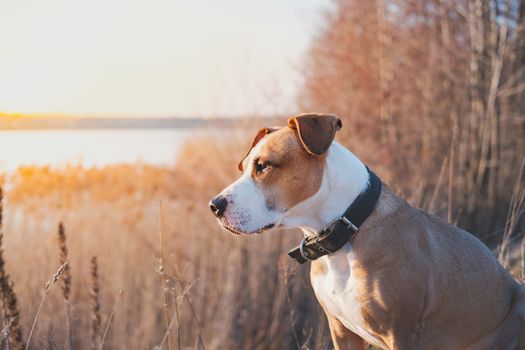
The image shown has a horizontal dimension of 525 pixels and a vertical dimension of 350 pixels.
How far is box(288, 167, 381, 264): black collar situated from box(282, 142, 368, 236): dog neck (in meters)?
0.03

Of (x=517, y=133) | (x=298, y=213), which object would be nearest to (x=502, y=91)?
(x=517, y=133)

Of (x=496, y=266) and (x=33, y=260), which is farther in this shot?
(x=33, y=260)

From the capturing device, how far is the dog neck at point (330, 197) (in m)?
2.85

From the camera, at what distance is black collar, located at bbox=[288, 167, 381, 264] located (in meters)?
2.79

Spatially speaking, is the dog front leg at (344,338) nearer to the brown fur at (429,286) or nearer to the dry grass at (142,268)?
the brown fur at (429,286)

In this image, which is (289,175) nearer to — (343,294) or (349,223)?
(349,223)

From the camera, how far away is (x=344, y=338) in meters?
3.14

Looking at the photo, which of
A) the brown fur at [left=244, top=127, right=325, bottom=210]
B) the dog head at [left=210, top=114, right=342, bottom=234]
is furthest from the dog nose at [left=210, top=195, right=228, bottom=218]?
the brown fur at [left=244, top=127, right=325, bottom=210]

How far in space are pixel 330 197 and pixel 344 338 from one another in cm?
77

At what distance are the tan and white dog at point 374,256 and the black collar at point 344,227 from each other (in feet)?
0.10

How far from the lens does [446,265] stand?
2.92 m

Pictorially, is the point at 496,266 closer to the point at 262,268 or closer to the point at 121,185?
the point at 262,268

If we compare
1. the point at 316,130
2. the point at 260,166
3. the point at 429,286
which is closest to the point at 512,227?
the point at 429,286

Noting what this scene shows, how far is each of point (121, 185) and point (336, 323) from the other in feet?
23.2
